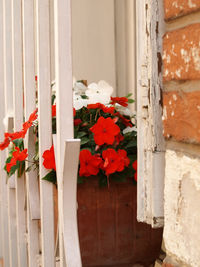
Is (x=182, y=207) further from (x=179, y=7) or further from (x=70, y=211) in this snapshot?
(x=70, y=211)

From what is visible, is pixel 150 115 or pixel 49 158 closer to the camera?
pixel 150 115

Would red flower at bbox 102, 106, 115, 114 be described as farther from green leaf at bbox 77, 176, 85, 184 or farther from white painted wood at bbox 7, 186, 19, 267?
white painted wood at bbox 7, 186, 19, 267

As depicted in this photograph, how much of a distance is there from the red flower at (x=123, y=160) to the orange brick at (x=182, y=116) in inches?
23.1

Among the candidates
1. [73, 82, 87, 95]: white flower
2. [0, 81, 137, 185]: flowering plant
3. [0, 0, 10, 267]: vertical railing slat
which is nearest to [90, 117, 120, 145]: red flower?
[0, 81, 137, 185]: flowering plant

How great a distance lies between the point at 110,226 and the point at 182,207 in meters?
0.64

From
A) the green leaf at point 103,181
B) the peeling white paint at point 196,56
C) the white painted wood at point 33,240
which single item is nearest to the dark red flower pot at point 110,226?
the green leaf at point 103,181

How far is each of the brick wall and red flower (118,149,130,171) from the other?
573 mm

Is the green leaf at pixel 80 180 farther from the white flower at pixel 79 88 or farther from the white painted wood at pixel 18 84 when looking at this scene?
the white painted wood at pixel 18 84

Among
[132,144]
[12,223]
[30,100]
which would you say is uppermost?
[30,100]

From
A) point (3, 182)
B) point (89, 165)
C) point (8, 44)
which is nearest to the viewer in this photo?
point (89, 165)

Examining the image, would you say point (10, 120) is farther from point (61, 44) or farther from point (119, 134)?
point (61, 44)

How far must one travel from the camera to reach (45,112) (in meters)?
1.12

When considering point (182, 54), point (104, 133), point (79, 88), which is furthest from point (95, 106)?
point (182, 54)

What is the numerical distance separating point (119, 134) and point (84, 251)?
0.94 ft
